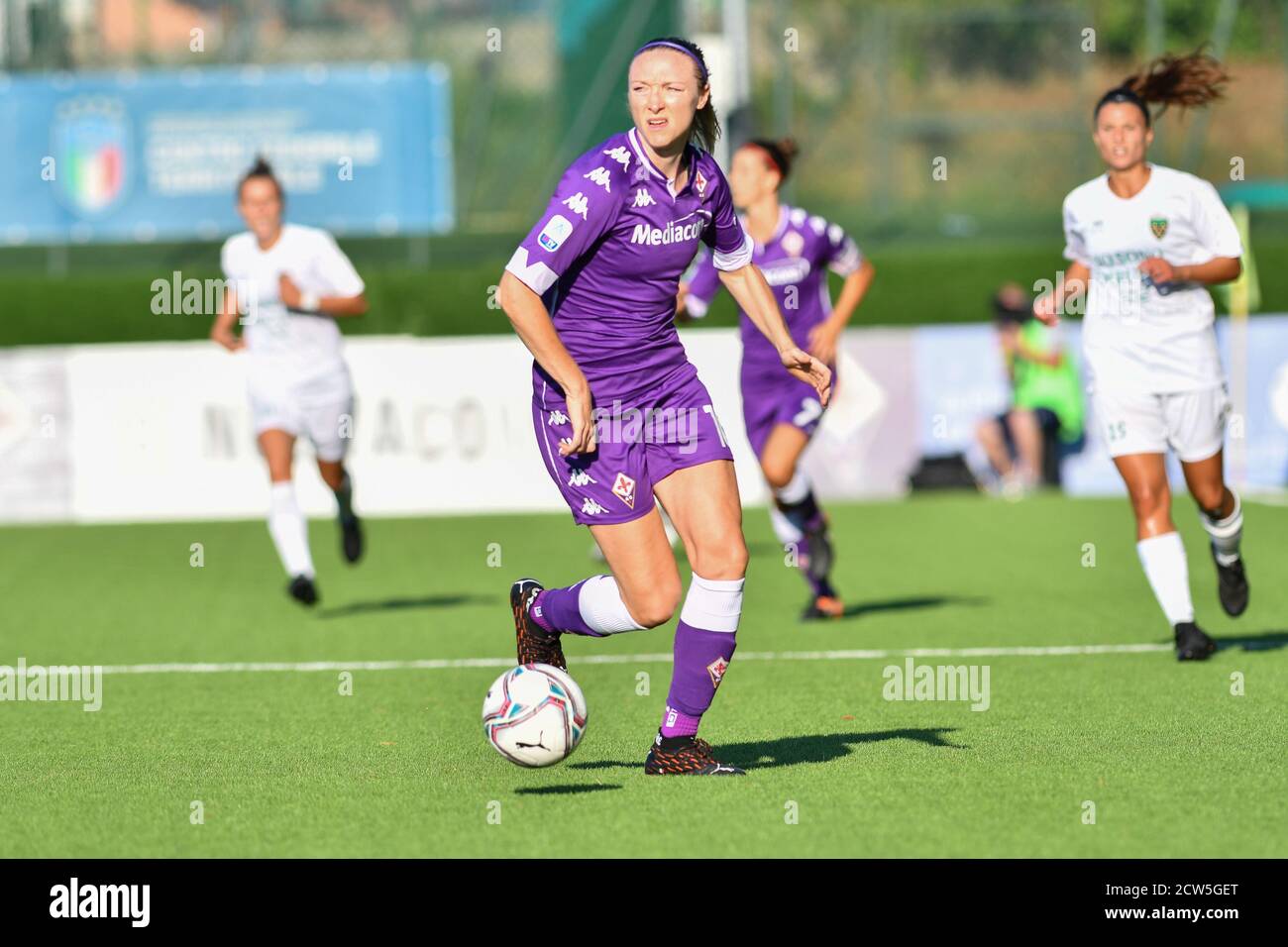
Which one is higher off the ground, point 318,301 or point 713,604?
point 318,301

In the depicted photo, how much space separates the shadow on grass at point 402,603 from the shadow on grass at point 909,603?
82.4 inches

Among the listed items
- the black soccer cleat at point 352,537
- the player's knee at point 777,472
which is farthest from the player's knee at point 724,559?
the black soccer cleat at point 352,537

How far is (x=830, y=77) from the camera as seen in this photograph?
24.5 meters

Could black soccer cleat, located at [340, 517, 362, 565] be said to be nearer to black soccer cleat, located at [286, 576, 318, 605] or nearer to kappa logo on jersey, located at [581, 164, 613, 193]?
black soccer cleat, located at [286, 576, 318, 605]

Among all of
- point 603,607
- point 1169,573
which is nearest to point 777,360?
point 1169,573

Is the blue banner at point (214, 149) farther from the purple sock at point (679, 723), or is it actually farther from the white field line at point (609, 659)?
the purple sock at point (679, 723)

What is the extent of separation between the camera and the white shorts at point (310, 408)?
1173 cm

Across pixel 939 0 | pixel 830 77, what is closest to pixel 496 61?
pixel 830 77

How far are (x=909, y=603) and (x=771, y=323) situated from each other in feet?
17.9

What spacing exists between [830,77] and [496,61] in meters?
3.69

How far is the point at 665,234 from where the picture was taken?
6480 millimetres

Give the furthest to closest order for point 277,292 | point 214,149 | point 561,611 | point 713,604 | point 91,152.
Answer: point 91,152
point 214,149
point 277,292
point 561,611
point 713,604

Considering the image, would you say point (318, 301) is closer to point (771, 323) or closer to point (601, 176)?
point (771, 323)

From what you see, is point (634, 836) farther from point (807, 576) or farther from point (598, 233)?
point (807, 576)
